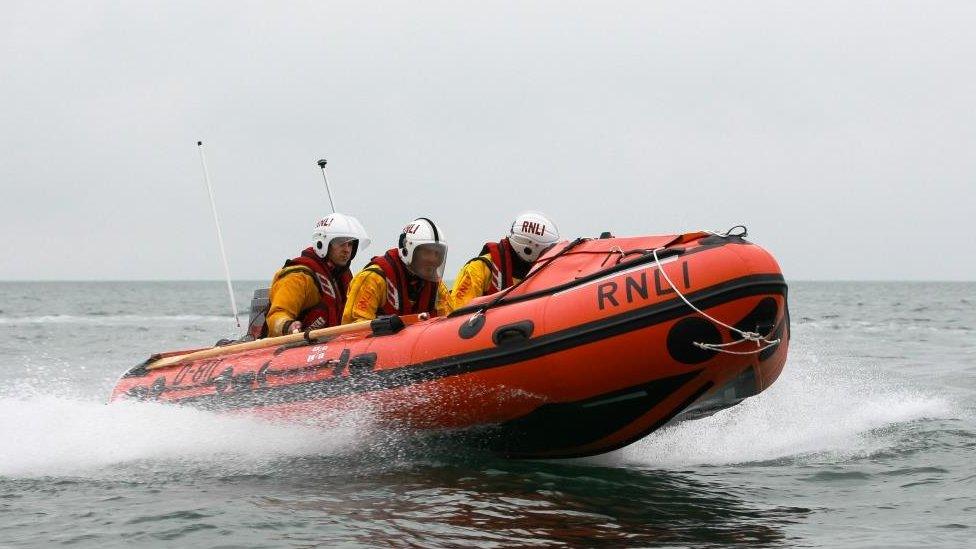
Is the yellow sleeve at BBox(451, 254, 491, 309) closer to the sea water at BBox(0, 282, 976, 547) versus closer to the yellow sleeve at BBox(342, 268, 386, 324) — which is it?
the yellow sleeve at BBox(342, 268, 386, 324)

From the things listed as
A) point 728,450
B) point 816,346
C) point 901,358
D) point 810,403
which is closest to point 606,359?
point 728,450

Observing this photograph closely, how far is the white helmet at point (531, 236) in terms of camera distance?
7.11m

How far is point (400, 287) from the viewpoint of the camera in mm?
6988

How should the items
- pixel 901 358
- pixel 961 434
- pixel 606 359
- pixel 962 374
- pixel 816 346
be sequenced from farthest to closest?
pixel 816 346 < pixel 901 358 < pixel 962 374 < pixel 961 434 < pixel 606 359

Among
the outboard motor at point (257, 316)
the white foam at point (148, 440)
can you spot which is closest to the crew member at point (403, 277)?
the white foam at point (148, 440)

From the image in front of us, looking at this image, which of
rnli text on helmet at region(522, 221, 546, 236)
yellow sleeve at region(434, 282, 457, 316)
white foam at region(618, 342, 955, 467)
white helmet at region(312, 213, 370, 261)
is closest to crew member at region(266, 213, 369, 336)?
white helmet at region(312, 213, 370, 261)

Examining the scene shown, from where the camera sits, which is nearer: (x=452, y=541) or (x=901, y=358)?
(x=452, y=541)

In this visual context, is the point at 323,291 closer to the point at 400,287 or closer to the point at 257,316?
the point at 400,287

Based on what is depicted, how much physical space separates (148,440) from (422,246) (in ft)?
6.80

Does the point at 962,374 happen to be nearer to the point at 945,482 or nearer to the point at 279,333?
the point at 945,482

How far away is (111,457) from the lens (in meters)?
6.59

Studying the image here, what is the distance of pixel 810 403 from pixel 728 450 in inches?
82.4

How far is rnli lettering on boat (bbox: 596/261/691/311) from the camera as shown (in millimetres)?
5395

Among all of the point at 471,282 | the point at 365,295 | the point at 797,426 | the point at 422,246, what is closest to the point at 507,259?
the point at 471,282
